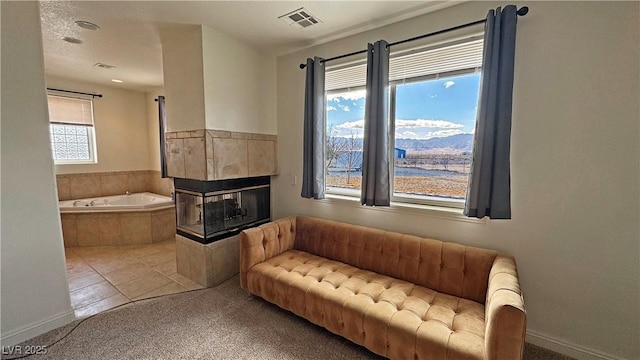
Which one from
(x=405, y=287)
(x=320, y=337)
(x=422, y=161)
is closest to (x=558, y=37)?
(x=422, y=161)

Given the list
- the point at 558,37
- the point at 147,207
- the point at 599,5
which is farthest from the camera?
the point at 147,207

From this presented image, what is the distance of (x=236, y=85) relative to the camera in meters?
2.76

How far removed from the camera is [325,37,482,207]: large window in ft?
6.77

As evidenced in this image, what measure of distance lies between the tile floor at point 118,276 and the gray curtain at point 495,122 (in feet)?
9.03

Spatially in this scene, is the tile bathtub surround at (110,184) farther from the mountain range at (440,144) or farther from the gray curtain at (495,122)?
the gray curtain at (495,122)

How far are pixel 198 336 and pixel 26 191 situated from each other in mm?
1617

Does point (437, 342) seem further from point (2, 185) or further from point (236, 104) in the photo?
point (2, 185)

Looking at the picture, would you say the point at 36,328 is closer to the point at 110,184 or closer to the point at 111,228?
the point at 111,228

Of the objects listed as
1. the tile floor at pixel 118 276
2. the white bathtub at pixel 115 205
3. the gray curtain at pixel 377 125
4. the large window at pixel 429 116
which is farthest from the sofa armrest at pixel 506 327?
the white bathtub at pixel 115 205

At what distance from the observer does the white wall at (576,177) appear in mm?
1525

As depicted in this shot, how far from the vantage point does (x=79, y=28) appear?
2.46 meters

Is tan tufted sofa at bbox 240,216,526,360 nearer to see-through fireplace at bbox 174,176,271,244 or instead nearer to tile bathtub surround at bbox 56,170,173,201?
see-through fireplace at bbox 174,176,271,244

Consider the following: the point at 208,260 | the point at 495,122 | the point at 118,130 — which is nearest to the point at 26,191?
the point at 208,260

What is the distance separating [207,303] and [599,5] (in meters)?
3.58
